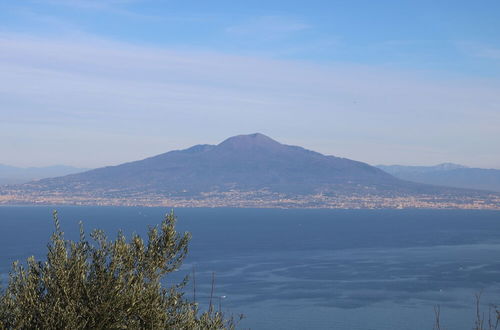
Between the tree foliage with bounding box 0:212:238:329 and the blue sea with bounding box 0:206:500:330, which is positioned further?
the blue sea with bounding box 0:206:500:330

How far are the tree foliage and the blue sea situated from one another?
39.4ft

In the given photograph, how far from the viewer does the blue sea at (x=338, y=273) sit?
63.6 meters

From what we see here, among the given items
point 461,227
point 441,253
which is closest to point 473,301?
point 441,253

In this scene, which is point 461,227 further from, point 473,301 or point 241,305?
point 241,305

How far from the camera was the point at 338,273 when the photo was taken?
90875 mm

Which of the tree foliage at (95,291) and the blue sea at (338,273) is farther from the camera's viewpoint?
the blue sea at (338,273)

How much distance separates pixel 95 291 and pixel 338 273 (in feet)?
262

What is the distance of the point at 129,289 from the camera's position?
13.5 meters

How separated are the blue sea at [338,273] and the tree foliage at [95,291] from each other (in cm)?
1201

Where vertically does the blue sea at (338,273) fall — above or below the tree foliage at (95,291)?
below

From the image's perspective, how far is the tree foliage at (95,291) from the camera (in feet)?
42.3

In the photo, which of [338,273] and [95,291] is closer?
[95,291]

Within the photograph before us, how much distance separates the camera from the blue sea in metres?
63.6

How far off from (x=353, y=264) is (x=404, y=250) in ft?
78.6
